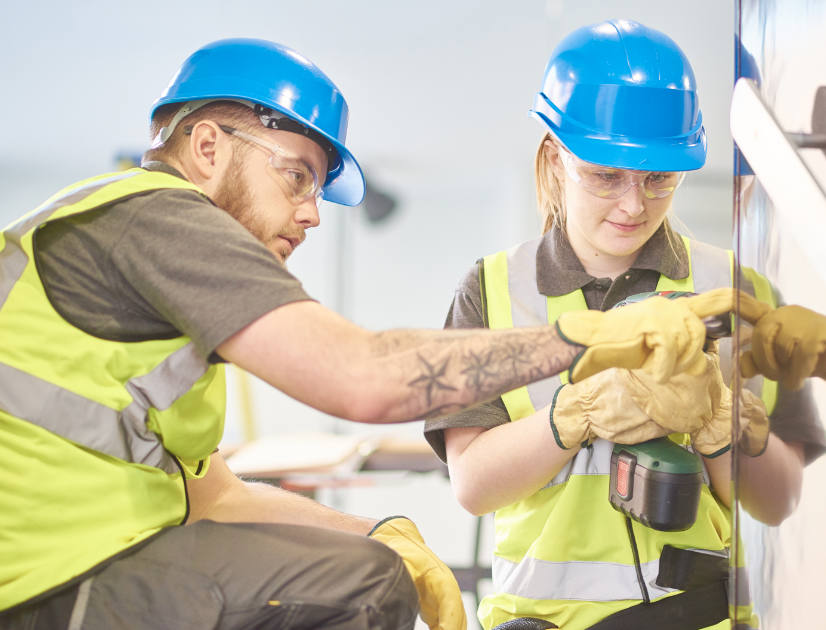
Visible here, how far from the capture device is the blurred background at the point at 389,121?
12.5ft

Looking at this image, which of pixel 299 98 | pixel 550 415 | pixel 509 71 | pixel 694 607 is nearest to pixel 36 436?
pixel 299 98

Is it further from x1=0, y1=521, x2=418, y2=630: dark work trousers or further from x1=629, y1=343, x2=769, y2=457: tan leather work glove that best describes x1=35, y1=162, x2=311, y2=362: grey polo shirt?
x1=629, y1=343, x2=769, y2=457: tan leather work glove

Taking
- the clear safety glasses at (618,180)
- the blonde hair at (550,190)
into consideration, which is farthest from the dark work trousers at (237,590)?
the blonde hair at (550,190)

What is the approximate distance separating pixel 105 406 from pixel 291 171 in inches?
21.9

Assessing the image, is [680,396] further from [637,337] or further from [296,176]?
[296,176]

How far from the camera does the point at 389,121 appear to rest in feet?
15.3

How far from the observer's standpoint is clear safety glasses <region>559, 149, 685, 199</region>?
1531mm

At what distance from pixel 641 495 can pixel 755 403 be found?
0.37 metres

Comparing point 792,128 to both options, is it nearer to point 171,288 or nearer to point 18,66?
point 171,288

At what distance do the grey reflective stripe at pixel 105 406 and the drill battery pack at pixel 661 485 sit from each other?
744mm

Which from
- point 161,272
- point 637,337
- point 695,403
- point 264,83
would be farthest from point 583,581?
point 264,83

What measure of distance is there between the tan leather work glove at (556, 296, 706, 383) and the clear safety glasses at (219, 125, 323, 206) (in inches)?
22.5

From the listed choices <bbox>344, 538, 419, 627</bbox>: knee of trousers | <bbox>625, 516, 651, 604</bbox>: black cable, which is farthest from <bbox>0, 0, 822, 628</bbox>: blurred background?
<bbox>344, 538, 419, 627</bbox>: knee of trousers

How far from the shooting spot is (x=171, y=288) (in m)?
0.99
